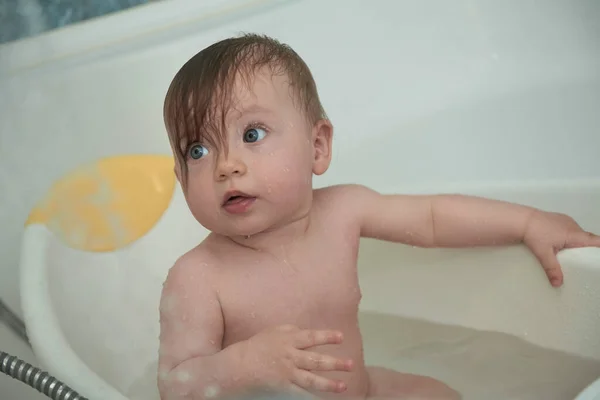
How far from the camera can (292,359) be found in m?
0.66

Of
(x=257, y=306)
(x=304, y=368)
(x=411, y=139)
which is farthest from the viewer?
(x=411, y=139)

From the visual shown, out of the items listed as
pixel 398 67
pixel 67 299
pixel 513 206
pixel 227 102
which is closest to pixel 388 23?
→ pixel 398 67

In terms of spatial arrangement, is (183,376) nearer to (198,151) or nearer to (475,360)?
(198,151)

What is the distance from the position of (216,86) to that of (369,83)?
48 cm

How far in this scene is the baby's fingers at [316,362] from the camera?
25.6 inches

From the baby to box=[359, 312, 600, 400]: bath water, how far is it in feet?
0.12

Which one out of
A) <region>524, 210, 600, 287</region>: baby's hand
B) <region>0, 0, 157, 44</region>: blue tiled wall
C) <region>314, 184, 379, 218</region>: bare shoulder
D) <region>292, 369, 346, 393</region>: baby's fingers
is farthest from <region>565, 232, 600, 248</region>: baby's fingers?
<region>0, 0, 157, 44</region>: blue tiled wall

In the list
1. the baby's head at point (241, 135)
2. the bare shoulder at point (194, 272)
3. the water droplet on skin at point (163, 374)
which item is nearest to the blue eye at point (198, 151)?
the baby's head at point (241, 135)

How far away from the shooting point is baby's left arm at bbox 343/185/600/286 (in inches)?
32.9

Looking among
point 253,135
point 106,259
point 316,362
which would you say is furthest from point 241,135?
point 106,259

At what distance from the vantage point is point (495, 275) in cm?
89

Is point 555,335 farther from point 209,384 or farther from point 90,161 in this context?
point 90,161

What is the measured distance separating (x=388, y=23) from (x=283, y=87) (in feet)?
1.54

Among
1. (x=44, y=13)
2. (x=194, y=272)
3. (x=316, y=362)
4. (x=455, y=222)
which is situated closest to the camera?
(x=316, y=362)
